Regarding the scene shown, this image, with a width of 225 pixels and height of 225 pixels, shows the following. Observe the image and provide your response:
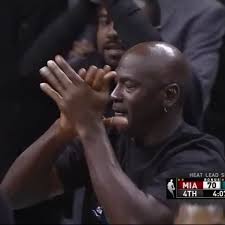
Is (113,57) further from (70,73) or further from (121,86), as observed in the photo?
(70,73)

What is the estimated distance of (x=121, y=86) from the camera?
7.05ft

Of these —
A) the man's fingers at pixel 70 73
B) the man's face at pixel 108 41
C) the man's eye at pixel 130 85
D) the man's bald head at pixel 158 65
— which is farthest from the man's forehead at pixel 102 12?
the man's fingers at pixel 70 73

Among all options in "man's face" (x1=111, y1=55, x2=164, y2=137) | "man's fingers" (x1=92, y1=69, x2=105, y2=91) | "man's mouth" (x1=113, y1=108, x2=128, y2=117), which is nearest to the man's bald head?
"man's face" (x1=111, y1=55, x2=164, y2=137)

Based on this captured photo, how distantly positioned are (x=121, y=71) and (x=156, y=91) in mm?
116

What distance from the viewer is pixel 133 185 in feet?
6.40

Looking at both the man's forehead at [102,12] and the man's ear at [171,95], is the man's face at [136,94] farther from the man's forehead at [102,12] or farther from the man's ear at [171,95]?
the man's forehead at [102,12]

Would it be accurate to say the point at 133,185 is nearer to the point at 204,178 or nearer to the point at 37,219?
the point at 204,178

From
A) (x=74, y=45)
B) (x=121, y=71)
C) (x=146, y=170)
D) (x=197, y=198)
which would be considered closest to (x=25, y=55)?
(x=74, y=45)

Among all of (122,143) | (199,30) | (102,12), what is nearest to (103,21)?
(102,12)

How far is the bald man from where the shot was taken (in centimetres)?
192
